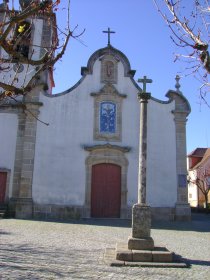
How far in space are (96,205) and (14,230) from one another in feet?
18.6

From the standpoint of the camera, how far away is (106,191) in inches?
621

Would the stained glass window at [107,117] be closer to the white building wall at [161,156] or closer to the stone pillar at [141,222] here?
the white building wall at [161,156]

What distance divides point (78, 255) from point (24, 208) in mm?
8399

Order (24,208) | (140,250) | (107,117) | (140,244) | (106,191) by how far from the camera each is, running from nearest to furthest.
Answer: (140,250) → (140,244) → (24,208) → (106,191) → (107,117)

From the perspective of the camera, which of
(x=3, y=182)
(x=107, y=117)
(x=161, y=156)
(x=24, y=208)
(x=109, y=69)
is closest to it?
(x=24, y=208)

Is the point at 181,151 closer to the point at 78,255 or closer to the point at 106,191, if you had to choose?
the point at 106,191

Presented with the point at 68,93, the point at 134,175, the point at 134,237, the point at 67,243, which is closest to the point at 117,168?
the point at 134,175

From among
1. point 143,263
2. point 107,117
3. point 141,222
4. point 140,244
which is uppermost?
point 107,117

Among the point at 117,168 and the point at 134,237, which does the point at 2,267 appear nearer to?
the point at 134,237

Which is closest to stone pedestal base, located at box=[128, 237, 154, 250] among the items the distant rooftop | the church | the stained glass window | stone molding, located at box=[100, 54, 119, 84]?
the church

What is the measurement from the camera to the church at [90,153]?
1530 cm

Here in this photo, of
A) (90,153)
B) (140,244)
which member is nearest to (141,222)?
(140,244)

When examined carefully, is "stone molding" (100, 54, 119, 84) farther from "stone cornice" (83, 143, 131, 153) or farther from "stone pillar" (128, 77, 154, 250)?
"stone pillar" (128, 77, 154, 250)

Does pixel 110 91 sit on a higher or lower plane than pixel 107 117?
higher
